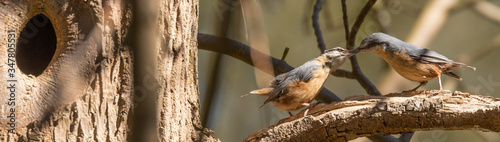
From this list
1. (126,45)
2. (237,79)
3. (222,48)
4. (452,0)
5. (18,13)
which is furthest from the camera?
(237,79)

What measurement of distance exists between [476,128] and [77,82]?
144 centimetres

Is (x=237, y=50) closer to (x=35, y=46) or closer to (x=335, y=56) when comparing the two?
(x=335, y=56)

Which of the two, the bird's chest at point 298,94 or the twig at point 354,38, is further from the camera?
the twig at point 354,38

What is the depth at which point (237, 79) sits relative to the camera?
5574mm

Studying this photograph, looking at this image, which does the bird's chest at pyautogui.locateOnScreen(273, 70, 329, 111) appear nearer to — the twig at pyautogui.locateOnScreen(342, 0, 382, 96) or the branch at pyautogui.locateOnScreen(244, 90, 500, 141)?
the branch at pyautogui.locateOnScreen(244, 90, 500, 141)

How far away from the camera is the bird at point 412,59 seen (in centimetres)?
213

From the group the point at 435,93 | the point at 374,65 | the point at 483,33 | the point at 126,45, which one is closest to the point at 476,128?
the point at 435,93

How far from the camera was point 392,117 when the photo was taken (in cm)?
170

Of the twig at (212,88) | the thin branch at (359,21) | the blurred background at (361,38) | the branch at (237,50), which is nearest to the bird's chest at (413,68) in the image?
the thin branch at (359,21)

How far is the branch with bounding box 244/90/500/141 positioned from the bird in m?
0.33

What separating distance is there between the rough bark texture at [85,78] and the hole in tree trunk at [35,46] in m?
0.03

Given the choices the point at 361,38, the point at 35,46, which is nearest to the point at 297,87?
the point at 35,46

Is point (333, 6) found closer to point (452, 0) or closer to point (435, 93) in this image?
point (452, 0)

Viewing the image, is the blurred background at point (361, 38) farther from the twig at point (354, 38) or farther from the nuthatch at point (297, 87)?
the nuthatch at point (297, 87)
